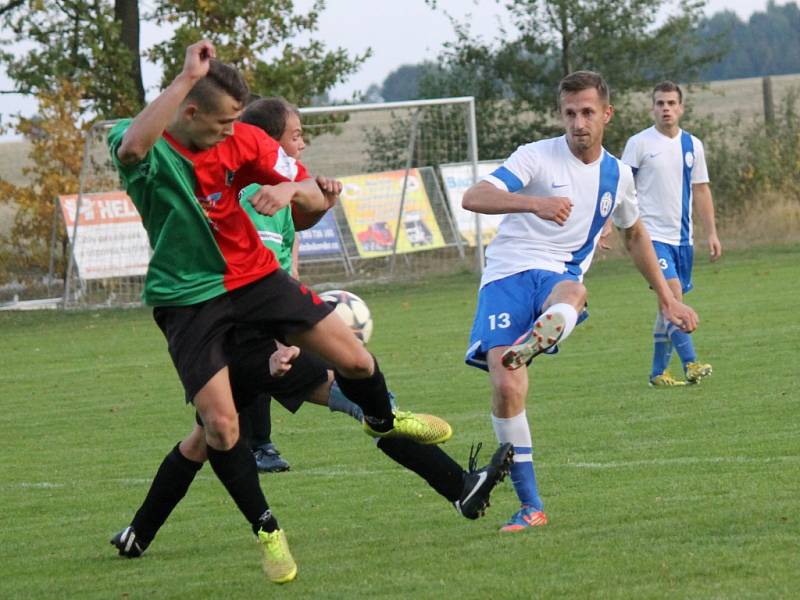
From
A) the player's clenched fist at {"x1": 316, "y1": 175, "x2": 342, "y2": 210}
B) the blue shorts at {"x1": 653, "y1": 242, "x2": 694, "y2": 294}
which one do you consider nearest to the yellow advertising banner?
the blue shorts at {"x1": 653, "y1": 242, "x2": 694, "y2": 294}

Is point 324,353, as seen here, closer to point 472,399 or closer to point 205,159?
point 205,159

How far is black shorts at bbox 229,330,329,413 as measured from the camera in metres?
5.98

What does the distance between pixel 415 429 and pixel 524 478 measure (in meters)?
0.53

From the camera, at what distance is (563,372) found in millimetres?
11773

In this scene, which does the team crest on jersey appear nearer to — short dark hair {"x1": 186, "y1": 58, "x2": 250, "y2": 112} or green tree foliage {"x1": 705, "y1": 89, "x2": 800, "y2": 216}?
short dark hair {"x1": 186, "y1": 58, "x2": 250, "y2": 112}

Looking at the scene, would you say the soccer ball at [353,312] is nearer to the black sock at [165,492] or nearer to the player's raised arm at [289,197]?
the black sock at [165,492]

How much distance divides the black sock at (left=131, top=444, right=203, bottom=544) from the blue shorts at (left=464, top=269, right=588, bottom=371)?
1287mm

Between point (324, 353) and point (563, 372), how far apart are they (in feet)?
21.1

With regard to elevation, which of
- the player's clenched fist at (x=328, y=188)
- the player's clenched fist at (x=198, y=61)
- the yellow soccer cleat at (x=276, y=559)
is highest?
the player's clenched fist at (x=198, y=61)

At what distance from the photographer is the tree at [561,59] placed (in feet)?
94.3

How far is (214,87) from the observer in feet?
17.1

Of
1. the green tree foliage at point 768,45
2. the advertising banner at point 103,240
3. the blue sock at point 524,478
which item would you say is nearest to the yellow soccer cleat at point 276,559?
the blue sock at point 524,478

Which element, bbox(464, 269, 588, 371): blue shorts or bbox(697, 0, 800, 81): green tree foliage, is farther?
bbox(697, 0, 800, 81): green tree foliage

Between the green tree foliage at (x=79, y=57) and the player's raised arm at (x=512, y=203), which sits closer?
the player's raised arm at (x=512, y=203)
